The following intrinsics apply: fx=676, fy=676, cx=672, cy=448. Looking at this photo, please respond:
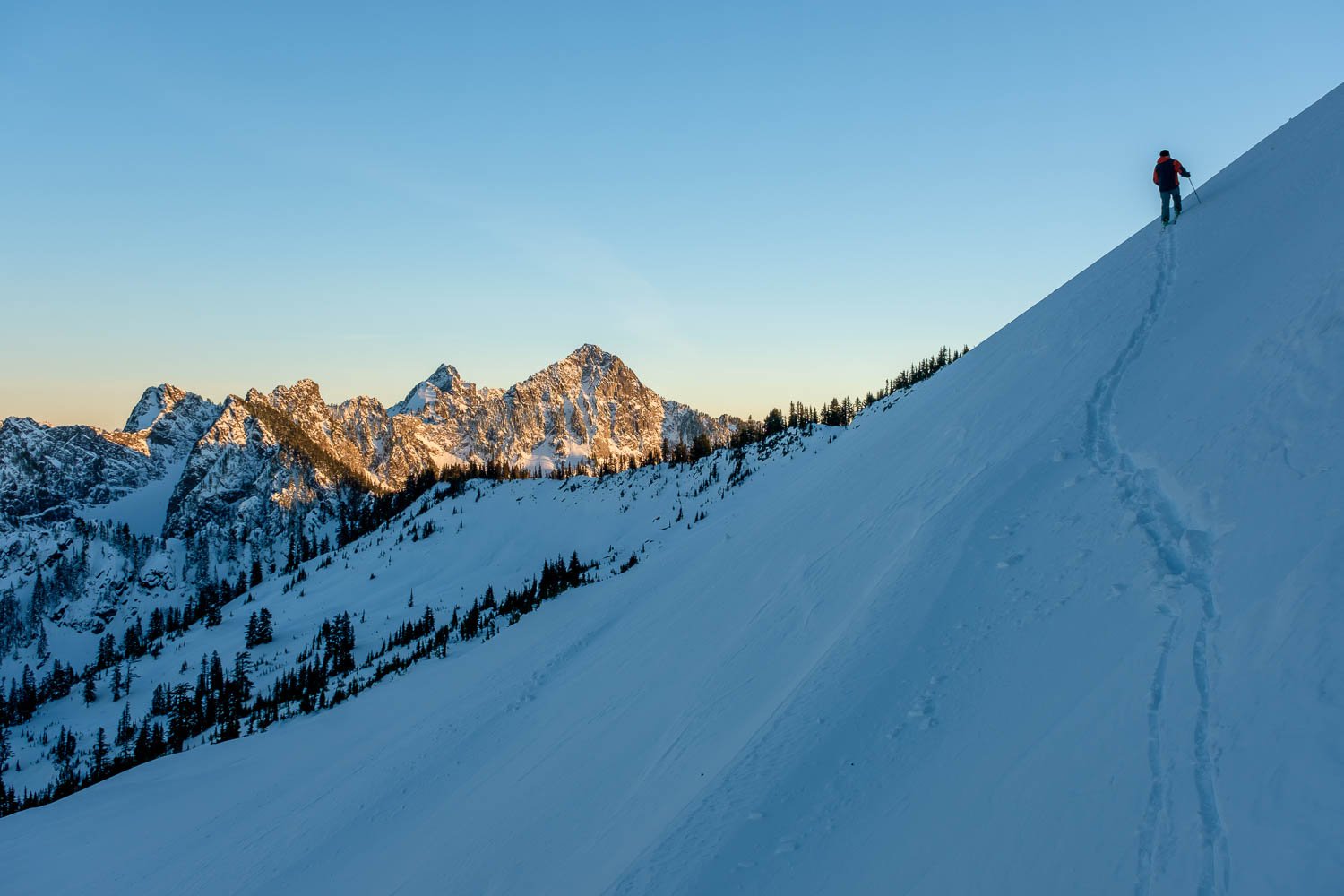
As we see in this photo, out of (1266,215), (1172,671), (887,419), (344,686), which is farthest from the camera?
(344,686)

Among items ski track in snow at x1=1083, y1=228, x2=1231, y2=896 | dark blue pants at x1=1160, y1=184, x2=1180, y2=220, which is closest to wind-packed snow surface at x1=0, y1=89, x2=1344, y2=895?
ski track in snow at x1=1083, y1=228, x2=1231, y2=896

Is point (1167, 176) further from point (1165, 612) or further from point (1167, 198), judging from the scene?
point (1165, 612)

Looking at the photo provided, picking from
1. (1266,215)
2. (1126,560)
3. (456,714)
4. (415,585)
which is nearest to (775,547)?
(1126,560)

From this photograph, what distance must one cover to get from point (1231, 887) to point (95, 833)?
188ft

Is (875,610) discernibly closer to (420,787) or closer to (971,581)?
(971,581)

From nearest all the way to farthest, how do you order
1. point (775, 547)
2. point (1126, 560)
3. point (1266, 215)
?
point (1126, 560), point (1266, 215), point (775, 547)

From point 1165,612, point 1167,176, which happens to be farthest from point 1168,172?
point 1165,612

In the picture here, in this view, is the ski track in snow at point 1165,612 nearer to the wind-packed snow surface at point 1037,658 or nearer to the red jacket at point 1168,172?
the wind-packed snow surface at point 1037,658

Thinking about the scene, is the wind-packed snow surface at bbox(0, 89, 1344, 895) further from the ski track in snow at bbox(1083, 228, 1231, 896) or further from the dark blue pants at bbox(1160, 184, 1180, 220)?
the dark blue pants at bbox(1160, 184, 1180, 220)

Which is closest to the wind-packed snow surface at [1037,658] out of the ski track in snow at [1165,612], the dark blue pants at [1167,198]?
the ski track in snow at [1165,612]

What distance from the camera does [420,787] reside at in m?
26.0

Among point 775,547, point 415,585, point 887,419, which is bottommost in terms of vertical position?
point 775,547

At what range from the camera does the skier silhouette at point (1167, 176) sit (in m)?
22.1

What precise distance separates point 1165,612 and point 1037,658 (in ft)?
4.85
